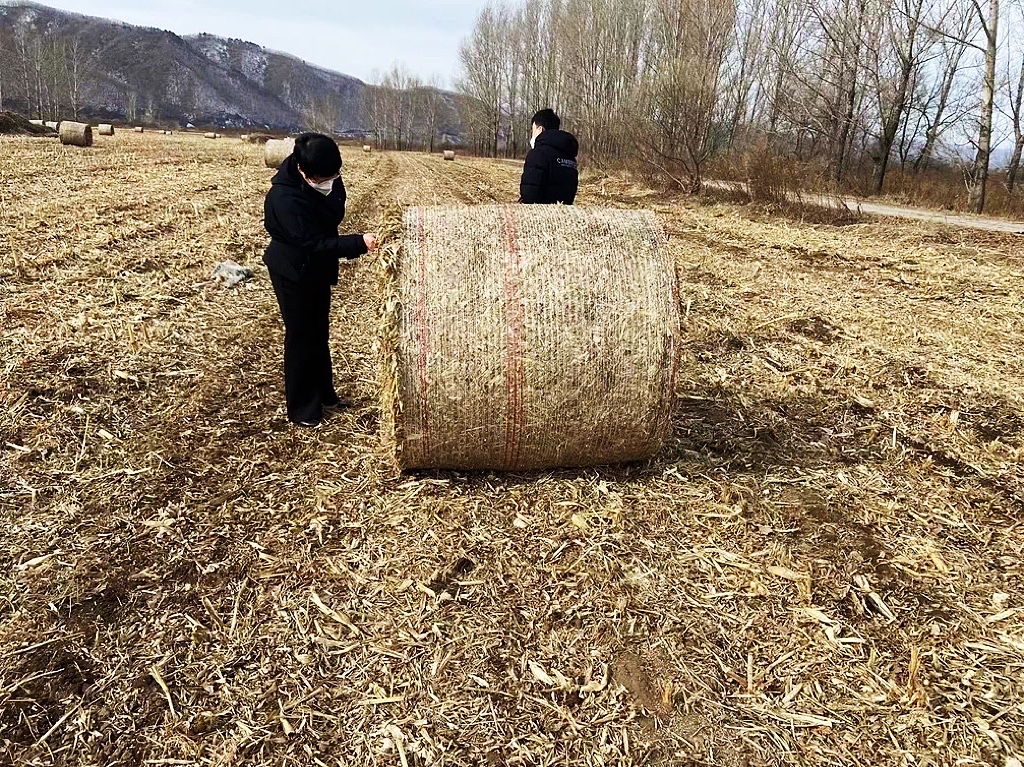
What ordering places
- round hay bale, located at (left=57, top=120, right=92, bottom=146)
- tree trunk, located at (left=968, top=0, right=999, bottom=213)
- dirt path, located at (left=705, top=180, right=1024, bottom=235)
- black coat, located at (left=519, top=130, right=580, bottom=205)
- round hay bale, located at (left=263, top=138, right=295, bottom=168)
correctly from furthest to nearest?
round hay bale, located at (left=57, top=120, right=92, bottom=146), round hay bale, located at (left=263, top=138, right=295, bottom=168), tree trunk, located at (left=968, top=0, right=999, bottom=213), dirt path, located at (left=705, top=180, right=1024, bottom=235), black coat, located at (left=519, top=130, right=580, bottom=205)

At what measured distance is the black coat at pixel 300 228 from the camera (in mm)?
4312

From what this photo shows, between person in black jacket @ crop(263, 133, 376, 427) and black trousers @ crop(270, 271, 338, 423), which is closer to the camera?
person in black jacket @ crop(263, 133, 376, 427)

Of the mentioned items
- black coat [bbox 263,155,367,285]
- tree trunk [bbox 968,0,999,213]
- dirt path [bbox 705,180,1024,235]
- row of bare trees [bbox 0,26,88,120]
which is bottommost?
black coat [bbox 263,155,367,285]

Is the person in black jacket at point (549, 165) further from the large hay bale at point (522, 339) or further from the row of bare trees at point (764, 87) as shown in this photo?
the row of bare trees at point (764, 87)

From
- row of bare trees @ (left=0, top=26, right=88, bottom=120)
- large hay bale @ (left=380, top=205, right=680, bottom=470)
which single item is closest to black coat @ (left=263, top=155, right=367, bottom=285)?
large hay bale @ (left=380, top=205, right=680, bottom=470)

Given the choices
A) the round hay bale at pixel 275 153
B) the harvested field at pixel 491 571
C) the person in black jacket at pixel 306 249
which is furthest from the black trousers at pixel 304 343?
the round hay bale at pixel 275 153

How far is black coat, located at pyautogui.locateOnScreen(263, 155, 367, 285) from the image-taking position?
4.31 meters

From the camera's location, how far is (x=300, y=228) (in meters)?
4.31

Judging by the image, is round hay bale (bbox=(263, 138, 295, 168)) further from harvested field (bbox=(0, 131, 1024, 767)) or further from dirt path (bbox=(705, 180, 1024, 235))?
harvested field (bbox=(0, 131, 1024, 767))

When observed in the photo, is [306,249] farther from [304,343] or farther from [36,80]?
[36,80]

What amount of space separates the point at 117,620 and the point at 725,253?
11.2 m

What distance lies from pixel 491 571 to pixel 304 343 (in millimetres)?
2215

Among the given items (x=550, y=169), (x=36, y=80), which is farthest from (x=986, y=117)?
(x=36, y=80)

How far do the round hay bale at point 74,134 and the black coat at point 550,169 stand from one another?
27821 mm
